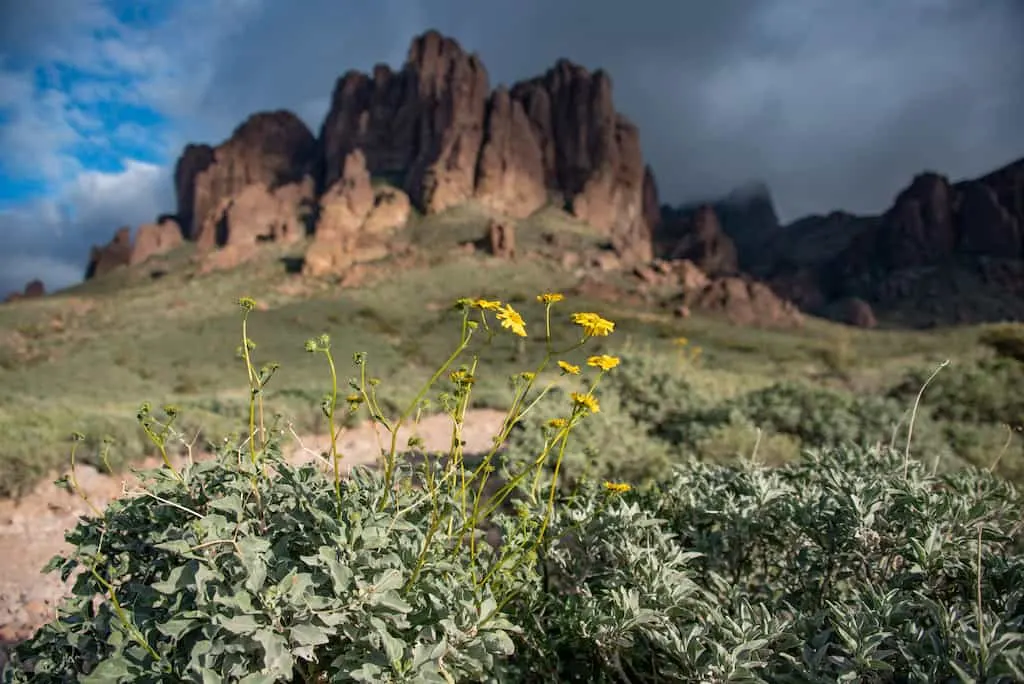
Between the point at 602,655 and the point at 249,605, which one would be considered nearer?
the point at 249,605

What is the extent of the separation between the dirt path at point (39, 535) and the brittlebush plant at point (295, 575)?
213 mm

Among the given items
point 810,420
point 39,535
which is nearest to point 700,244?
point 810,420

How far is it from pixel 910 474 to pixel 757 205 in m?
192

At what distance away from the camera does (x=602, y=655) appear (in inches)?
79.1

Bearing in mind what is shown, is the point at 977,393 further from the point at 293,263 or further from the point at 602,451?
the point at 293,263

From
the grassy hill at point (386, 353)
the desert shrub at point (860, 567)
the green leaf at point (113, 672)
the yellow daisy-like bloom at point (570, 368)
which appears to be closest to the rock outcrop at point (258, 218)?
the grassy hill at point (386, 353)

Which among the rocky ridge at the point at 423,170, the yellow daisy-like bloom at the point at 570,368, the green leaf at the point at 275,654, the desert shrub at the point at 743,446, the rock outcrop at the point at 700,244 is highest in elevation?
Result: the rocky ridge at the point at 423,170

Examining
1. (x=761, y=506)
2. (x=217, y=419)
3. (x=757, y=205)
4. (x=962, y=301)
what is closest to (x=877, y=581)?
(x=761, y=506)

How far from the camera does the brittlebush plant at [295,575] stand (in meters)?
1.61

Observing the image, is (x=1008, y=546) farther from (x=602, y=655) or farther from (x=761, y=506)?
(x=602, y=655)

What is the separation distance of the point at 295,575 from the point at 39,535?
481 centimetres

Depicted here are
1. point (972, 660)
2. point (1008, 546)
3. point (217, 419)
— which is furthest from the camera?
point (217, 419)

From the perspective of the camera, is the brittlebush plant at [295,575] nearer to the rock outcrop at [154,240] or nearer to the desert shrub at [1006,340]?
the desert shrub at [1006,340]

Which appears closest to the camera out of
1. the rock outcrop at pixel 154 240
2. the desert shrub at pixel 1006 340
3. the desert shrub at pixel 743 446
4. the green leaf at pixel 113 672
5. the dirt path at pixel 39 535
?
the green leaf at pixel 113 672
